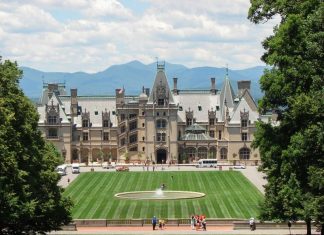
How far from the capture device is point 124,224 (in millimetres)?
66562

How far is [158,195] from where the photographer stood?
88250 mm

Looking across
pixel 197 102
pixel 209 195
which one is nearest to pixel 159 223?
pixel 209 195

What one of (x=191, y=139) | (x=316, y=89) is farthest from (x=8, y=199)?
(x=191, y=139)

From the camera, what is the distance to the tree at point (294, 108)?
39.3 m

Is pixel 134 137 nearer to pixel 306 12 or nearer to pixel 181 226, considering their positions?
pixel 181 226

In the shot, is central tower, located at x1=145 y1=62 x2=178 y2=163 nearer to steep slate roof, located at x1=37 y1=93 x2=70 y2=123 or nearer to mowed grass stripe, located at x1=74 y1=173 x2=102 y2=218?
steep slate roof, located at x1=37 y1=93 x2=70 y2=123

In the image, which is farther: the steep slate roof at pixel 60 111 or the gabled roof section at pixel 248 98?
the gabled roof section at pixel 248 98

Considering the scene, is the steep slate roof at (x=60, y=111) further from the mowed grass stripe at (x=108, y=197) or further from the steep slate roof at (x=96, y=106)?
the mowed grass stripe at (x=108, y=197)

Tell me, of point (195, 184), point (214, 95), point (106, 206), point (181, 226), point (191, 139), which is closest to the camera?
point (181, 226)

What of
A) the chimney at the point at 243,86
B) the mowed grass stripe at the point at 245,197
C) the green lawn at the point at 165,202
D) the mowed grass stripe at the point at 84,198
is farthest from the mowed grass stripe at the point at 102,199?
the chimney at the point at 243,86

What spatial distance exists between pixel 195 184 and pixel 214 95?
4809 cm

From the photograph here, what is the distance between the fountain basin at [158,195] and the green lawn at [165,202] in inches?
54.8

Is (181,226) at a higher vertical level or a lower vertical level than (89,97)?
lower

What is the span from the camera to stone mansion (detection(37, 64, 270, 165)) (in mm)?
135000
